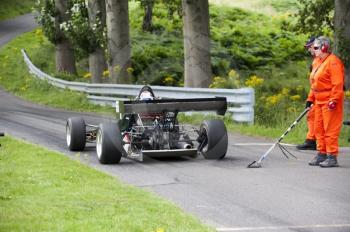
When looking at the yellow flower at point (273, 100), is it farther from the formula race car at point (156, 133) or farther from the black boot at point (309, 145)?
the formula race car at point (156, 133)

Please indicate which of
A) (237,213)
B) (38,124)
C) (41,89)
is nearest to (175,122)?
(237,213)

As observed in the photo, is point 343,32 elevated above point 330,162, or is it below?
above

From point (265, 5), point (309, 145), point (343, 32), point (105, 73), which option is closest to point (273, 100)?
point (343, 32)

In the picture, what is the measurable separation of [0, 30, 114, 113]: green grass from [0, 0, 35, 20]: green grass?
9211mm

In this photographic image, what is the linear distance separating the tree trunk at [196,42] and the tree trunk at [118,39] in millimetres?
3792

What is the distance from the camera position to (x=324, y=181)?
424 inches

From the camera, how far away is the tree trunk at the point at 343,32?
19.3 m

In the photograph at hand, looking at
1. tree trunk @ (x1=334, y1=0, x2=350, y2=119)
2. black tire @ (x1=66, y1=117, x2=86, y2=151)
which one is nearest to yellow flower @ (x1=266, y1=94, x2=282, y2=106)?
tree trunk @ (x1=334, y1=0, x2=350, y2=119)

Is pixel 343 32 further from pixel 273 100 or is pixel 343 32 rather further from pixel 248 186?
pixel 248 186

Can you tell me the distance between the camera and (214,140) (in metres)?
13.0

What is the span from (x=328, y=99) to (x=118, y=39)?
44.2 ft

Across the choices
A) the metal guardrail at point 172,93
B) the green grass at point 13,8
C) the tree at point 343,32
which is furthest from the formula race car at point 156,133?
the green grass at point 13,8

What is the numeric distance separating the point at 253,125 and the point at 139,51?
1416 cm

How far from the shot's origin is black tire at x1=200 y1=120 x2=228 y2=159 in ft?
42.7
